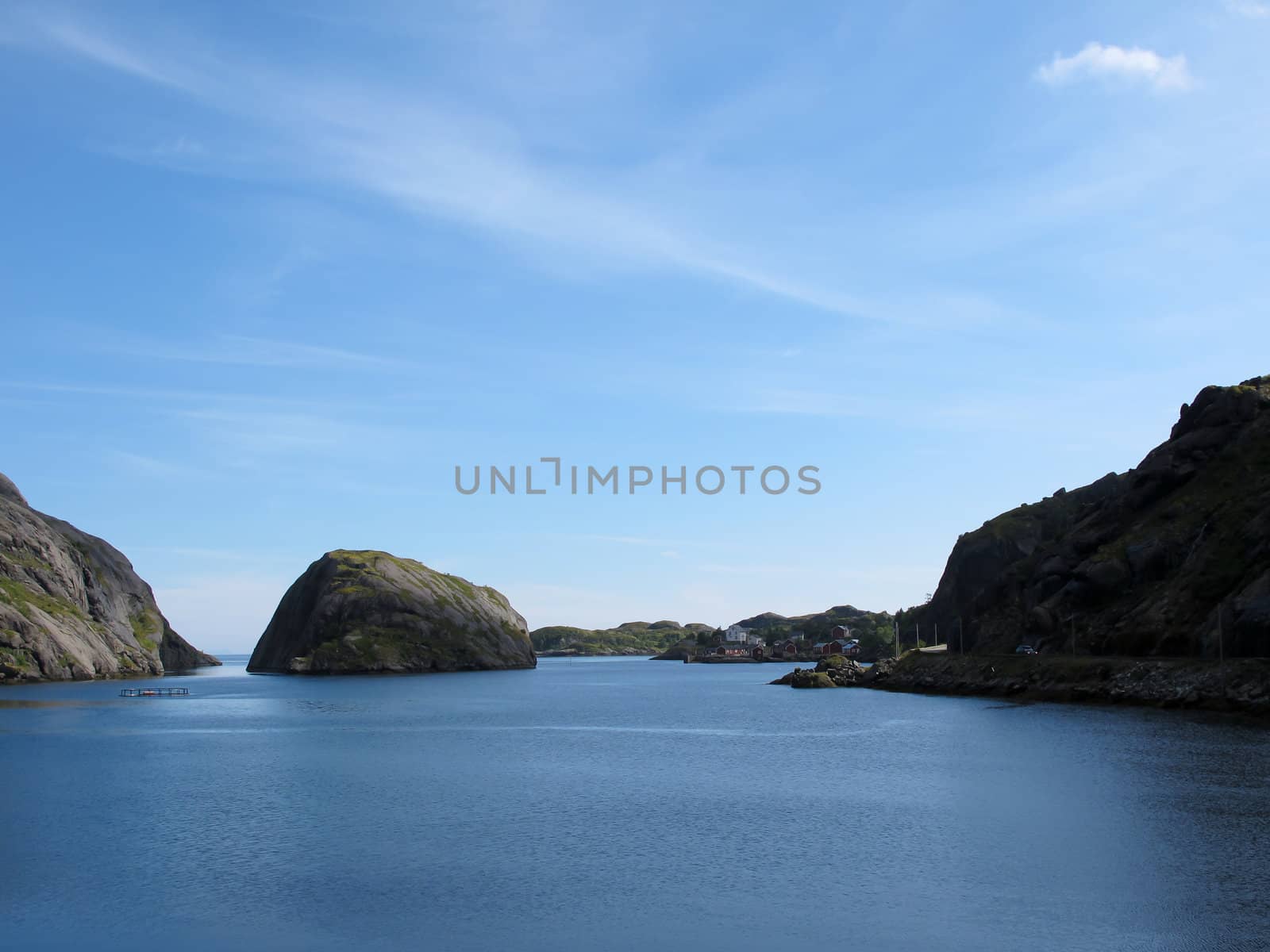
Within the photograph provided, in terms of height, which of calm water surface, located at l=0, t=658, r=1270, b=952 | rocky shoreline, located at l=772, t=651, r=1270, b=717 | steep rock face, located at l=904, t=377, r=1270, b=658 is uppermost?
steep rock face, located at l=904, t=377, r=1270, b=658

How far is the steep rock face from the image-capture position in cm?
11456

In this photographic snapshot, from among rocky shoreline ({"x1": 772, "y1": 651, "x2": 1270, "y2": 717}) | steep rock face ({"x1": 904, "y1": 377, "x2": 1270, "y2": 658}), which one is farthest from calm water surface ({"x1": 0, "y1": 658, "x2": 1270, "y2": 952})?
steep rock face ({"x1": 904, "y1": 377, "x2": 1270, "y2": 658})

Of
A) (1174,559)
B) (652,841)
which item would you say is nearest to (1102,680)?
(1174,559)

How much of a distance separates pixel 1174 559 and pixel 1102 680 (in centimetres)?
2412

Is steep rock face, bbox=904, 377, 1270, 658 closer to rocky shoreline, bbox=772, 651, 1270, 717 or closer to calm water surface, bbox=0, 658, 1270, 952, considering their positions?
rocky shoreline, bbox=772, 651, 1270, 717

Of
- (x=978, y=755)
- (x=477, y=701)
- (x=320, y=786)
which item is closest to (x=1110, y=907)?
(x=978, y=755)

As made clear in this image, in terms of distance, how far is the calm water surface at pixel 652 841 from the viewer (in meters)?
34.7

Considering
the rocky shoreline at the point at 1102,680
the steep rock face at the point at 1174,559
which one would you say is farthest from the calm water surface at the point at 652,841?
the steep rock face at the point at 1174,559

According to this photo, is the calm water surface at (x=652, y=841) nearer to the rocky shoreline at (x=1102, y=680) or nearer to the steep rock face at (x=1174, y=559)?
the rocky shoreline at (x=1102, y=680)

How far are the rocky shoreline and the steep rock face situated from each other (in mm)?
4347

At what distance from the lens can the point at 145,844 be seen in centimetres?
Result: 5009

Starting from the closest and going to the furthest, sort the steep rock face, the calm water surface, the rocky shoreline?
the calm water surface < the rocky shoreline < the steep rock face

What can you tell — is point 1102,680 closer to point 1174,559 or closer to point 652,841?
point 1174,559

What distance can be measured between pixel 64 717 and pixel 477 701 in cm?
6163
